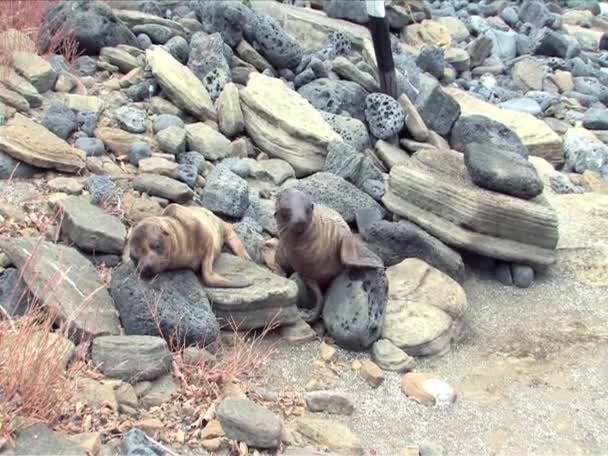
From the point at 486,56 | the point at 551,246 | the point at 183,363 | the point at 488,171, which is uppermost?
the point at 183,363

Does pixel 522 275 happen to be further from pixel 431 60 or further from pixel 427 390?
pixel 431 60

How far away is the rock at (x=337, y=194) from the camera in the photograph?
21.0 ft

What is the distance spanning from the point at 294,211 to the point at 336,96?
283 centimetres

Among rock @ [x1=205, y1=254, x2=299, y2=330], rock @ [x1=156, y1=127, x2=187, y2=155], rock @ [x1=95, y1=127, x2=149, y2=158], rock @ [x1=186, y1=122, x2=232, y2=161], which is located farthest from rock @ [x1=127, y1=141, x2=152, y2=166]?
rock @ [x1=205, y1=254, x2=299, y2=330]

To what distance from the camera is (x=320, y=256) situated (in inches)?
213

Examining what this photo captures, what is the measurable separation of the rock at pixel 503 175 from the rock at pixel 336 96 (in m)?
1.48

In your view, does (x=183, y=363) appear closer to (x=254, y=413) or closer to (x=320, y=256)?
(x=254, y=413)

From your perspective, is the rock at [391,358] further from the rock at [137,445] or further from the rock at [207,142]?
the rock at [207,142]

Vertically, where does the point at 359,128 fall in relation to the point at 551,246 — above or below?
above

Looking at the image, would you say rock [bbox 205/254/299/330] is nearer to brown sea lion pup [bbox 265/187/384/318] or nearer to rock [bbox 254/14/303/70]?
brown sea lion pup [bbox 265/187/384/318]

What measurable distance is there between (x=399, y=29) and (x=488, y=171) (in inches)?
218

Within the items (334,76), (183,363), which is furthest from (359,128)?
(183,363)

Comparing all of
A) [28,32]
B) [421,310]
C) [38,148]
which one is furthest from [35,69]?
[421,310]

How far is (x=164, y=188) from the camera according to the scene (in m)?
5.85
